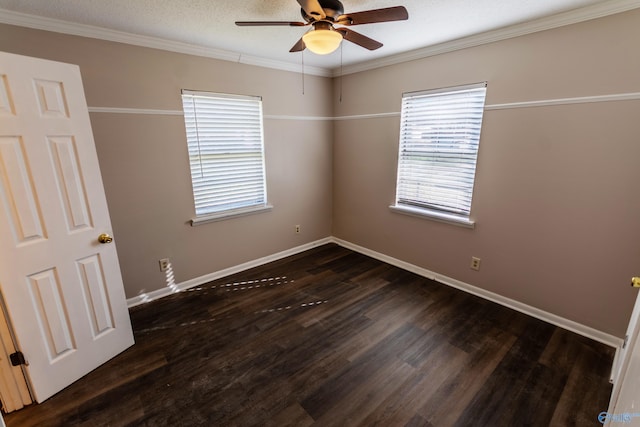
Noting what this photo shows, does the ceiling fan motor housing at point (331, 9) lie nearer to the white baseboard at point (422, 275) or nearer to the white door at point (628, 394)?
the white door at point (628, 394)

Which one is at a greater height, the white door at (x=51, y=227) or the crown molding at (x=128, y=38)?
the crown molding at (x=128, y=38)

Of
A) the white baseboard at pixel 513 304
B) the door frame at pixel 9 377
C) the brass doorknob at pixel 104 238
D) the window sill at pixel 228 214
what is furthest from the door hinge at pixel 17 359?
the white baseboard at pixel 513 304

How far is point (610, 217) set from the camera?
2.18 metres

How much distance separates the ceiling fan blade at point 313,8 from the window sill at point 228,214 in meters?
2.26

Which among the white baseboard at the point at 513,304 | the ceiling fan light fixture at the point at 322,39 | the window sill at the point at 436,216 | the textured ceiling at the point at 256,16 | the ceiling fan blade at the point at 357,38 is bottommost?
the white baseboard at the point at 513,304

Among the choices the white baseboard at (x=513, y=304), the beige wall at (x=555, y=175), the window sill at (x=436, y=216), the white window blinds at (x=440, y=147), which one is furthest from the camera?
the window sill at (x=436, y=216)

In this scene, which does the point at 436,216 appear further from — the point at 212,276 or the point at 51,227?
the point at 51,227

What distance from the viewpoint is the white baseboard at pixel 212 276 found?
290 cm

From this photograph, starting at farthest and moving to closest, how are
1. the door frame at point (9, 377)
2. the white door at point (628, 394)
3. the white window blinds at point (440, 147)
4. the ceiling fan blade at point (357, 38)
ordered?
the white window blinds at point (440, 147) → the ceiling fan blade at point (357, 38) → the door frame at point (9, 377) → the white door at point (628, 394)

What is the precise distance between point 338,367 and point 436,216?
6.39 feet

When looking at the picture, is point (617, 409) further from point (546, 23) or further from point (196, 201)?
point (196, 201)

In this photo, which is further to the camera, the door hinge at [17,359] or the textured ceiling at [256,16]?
the textured ceiling at [256,16]

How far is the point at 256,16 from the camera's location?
2162mm

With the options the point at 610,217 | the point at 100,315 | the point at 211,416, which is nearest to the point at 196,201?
the point at 100,315
